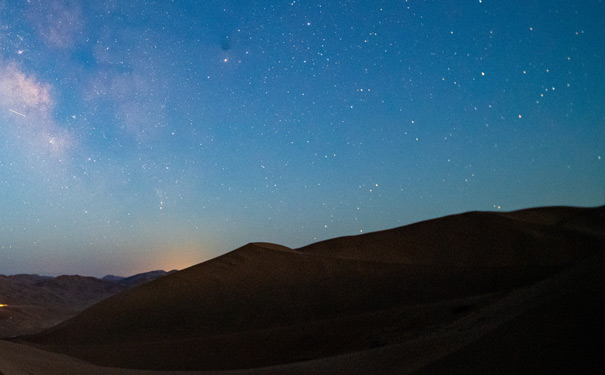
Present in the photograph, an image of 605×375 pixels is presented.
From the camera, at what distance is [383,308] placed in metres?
13.1

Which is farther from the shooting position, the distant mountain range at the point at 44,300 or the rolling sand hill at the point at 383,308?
the distant mountain range at the point at 44,300

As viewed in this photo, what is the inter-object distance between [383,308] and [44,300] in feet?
160

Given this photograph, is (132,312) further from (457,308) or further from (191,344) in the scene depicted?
(457,308)

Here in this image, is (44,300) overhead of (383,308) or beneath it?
overhead

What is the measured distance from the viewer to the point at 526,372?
3.33m

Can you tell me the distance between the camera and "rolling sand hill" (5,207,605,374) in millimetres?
3930

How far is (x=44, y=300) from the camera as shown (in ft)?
150

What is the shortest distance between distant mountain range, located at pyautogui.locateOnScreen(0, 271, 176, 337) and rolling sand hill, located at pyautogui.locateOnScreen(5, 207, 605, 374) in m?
10.2

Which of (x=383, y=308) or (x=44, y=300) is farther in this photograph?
(x=44, y=300)

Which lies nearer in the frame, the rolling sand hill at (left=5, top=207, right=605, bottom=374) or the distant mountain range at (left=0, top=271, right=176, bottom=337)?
the rolling sand hill at (left=5, top=207, right=605, bottom=374)

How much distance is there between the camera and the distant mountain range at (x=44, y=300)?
24578 millimetres

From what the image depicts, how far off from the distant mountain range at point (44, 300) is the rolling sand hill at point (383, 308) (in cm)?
1016

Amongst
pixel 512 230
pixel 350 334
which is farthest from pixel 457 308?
pixel 512 230

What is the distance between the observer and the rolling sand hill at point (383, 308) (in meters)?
3.93
